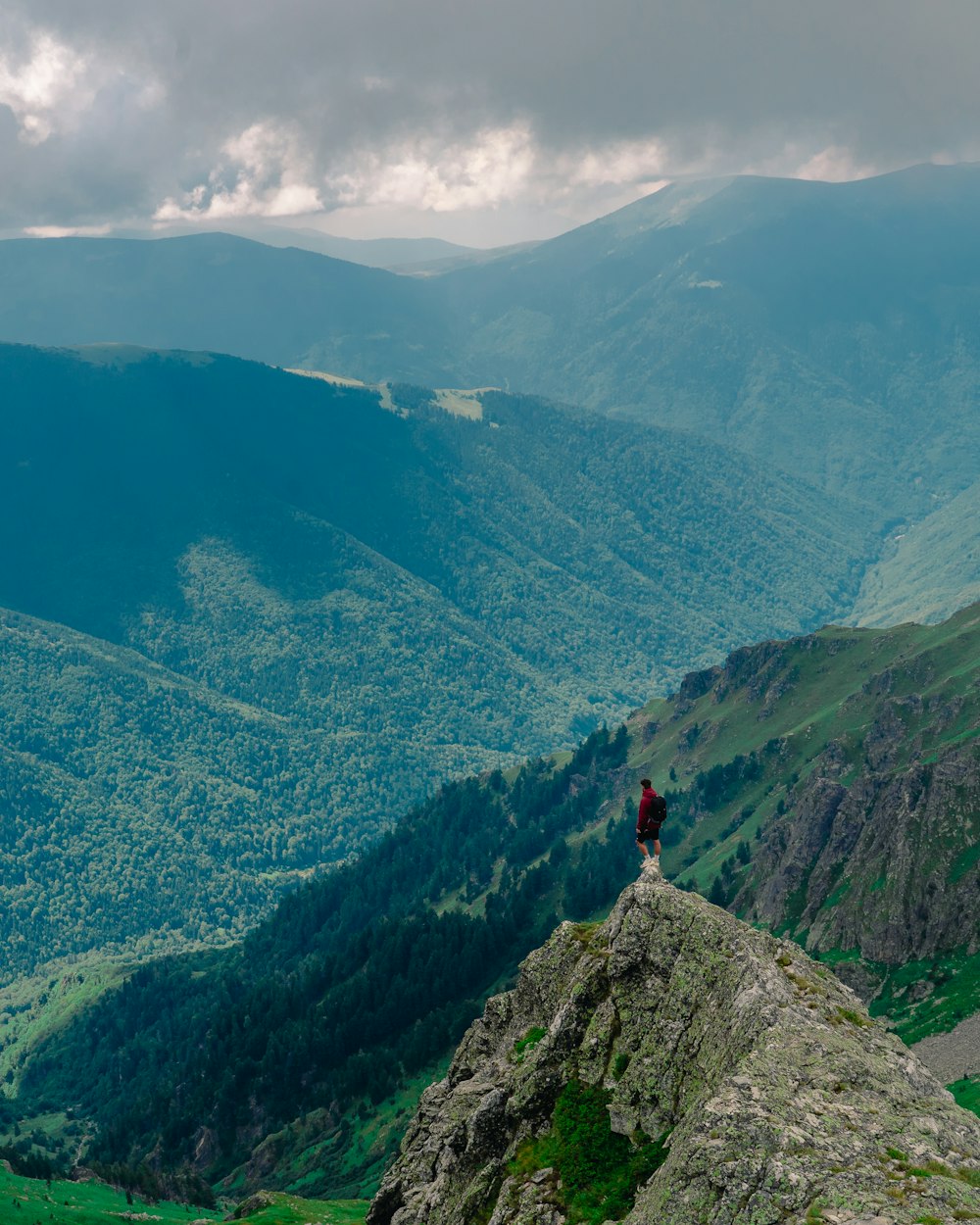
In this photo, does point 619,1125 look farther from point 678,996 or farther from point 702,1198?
point 702,1198

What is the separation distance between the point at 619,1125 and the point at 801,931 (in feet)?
432

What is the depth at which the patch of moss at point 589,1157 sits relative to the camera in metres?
45.2

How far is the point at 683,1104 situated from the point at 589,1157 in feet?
16.4

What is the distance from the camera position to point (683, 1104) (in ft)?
152

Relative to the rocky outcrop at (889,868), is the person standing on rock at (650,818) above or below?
above

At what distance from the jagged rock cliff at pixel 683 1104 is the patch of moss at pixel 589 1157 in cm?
8

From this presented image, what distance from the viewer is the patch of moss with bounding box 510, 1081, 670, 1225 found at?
4522cm

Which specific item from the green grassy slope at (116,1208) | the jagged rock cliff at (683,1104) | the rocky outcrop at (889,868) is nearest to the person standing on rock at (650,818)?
the jagged rock cliff at (683,1104)

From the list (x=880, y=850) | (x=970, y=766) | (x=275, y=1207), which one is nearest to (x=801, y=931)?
(x=880, y=850)

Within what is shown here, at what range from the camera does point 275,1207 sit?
130000 mm

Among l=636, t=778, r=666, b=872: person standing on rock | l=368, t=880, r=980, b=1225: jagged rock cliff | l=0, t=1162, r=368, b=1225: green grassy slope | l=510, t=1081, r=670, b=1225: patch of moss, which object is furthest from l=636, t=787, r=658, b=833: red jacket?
l=0, t=1162, r=368, b=1225: green grassy slope

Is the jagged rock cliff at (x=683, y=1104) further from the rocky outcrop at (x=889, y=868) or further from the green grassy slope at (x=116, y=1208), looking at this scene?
the rocky outcrop at (x=889, y=868)

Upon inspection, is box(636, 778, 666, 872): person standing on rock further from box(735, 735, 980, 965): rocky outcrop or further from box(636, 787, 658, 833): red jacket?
box(735, 735, 980, 965): rocky outcrop

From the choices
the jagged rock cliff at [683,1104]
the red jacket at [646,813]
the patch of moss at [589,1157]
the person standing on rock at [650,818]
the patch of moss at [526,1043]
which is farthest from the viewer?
the patch of moss at [526,1043]
